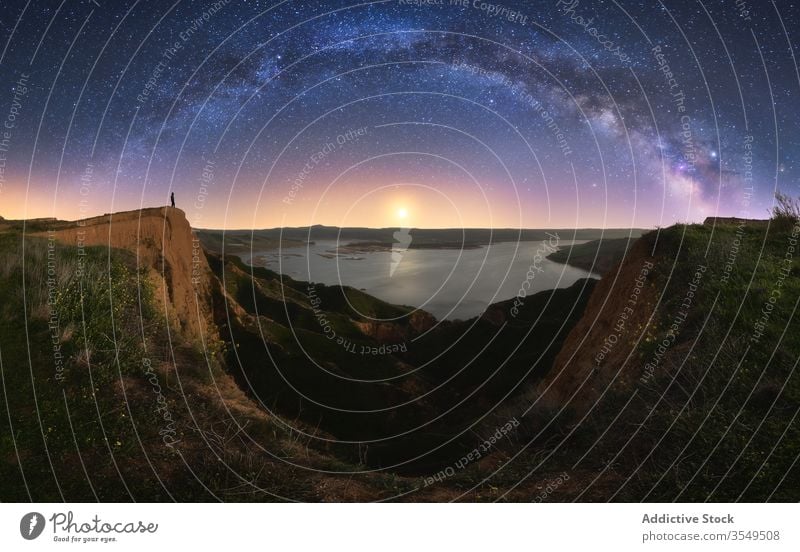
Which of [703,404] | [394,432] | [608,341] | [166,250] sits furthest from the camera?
[166,250]

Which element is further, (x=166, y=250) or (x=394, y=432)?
(x=166, y=250)

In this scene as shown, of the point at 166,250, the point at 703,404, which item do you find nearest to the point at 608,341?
the point at 703,404

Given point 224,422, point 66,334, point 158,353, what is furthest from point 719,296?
point 66,334

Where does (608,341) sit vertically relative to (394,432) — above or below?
above

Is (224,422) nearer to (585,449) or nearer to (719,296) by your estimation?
(585,449)

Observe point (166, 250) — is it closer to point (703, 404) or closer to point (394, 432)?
point (394, 432)

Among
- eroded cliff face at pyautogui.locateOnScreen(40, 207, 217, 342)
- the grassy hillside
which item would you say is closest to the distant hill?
the grassy hillside

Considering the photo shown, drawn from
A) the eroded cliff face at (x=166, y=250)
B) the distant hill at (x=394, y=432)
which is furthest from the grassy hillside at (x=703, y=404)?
the eroded cliff face at (x=166, y=250)
